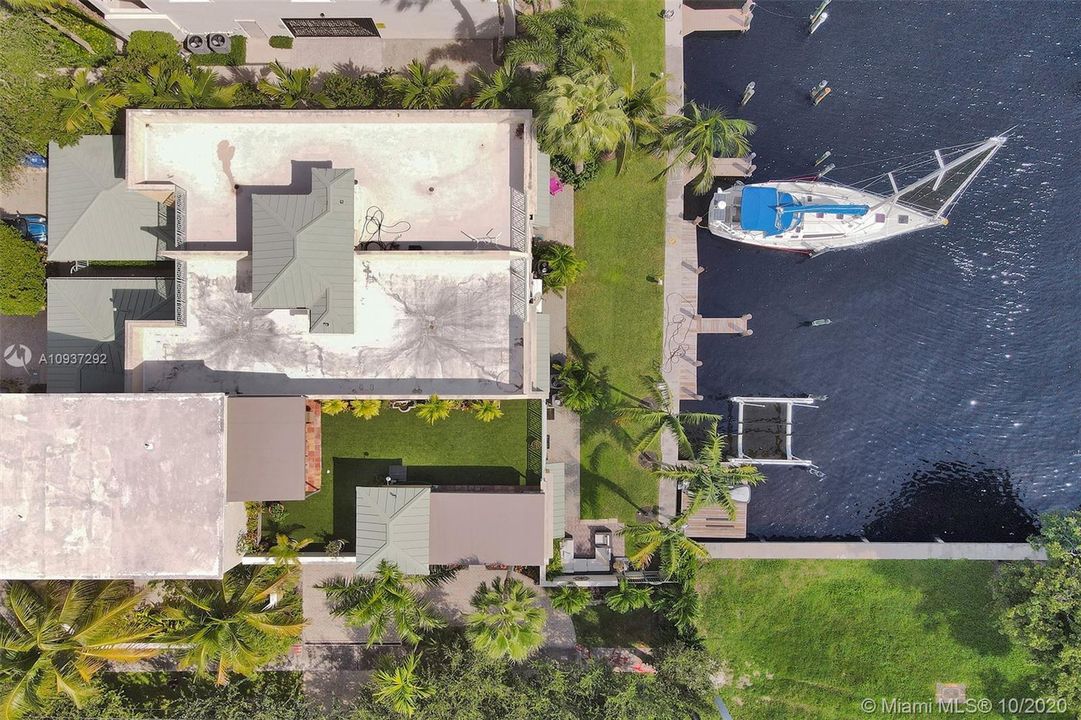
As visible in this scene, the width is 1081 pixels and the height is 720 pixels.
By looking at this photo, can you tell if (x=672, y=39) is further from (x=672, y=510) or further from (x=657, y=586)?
(x=657, y=586)

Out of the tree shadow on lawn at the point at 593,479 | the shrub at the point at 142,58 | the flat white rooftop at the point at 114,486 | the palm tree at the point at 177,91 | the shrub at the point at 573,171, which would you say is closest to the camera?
the flat white rooftop at the point at 114,486

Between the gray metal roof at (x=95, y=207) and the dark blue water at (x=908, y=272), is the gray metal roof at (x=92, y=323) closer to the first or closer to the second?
the gray metal roof at (x=95, y=207)

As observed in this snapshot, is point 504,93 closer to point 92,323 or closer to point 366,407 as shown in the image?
point 366,407

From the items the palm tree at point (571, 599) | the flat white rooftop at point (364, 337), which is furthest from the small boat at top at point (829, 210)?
the palm tree at point (571, 599)

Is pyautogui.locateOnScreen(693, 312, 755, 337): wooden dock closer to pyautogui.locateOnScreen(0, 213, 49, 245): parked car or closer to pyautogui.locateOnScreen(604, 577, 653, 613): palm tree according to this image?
pyautogui.locateOnScreen(604, 577, 653, 613): palm tree

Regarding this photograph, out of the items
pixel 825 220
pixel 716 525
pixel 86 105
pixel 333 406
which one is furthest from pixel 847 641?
pixel 86 105

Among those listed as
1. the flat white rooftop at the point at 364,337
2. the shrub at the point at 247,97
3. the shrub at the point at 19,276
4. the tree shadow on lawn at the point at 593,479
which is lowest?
the tree shadow on lawn at the point at 593,479

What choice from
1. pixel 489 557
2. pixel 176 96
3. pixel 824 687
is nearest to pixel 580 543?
pixel 489 557
